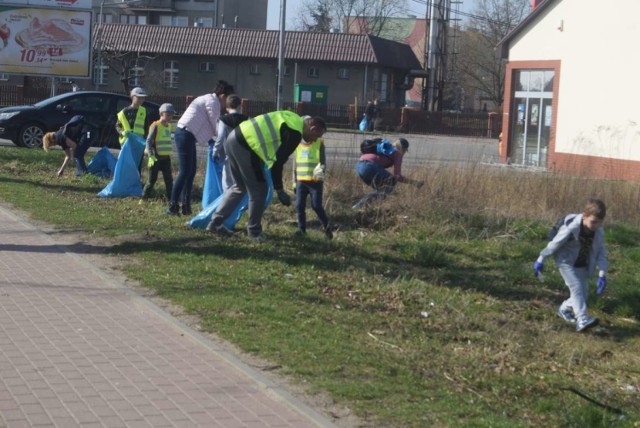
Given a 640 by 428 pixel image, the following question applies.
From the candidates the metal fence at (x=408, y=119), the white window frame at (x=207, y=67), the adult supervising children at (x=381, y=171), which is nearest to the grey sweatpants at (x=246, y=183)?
the adult supervising children at (x=381, y=171)

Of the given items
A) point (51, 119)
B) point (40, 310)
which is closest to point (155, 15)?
point (51, 119)

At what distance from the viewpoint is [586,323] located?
9.15 m

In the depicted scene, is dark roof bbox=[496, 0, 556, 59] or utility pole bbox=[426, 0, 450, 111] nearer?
dark roof bbox=[496, 0, 556, 59]

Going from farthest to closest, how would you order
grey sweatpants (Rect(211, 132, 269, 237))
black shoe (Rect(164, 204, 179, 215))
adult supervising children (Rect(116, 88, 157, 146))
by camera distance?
adult supervising children (Rect(116, 88, 157, 146)), black shoe (Rect(164, 204, 179, 215)), grey sweatpants (Rect(211, 132, 269, 237))

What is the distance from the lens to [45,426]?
5.49 m

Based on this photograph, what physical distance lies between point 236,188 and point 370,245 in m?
1.82

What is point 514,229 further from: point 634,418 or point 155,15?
point 155,15

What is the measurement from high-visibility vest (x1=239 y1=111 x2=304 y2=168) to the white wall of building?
599 inches

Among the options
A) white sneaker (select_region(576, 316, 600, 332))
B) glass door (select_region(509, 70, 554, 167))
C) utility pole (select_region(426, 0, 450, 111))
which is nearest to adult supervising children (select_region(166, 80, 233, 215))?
white sneaker (select_region(576, 316, 600, 332))

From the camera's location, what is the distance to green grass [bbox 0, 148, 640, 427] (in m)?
6.60

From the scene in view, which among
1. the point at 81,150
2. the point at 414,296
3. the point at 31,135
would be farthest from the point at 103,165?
the point at 414,296

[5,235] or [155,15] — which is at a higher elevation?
[155,15]

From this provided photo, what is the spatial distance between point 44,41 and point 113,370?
2743 cm

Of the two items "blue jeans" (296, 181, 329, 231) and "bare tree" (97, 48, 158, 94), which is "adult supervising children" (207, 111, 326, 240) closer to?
"blue jeans" (296, 181, 329, 231)
